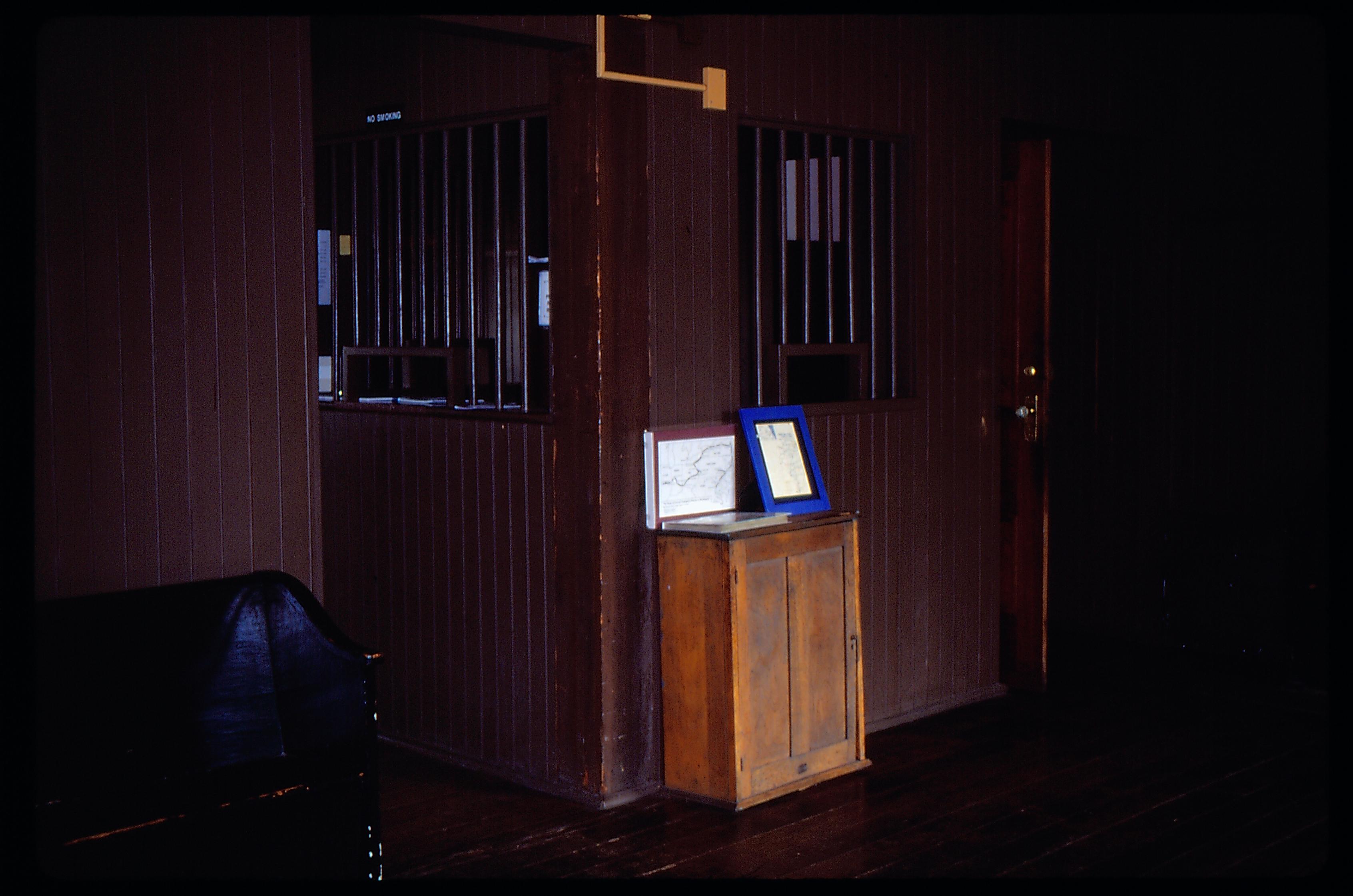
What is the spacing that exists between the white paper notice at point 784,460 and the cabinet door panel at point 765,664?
393mm

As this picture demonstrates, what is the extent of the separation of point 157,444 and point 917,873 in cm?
240

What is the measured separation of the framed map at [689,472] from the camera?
4488mm

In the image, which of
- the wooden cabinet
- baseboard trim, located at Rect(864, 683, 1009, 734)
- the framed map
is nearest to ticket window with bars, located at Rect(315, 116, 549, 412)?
the framed map

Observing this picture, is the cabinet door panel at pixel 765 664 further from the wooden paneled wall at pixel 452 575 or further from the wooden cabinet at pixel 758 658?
the wooden paneled wall at pixel 452 575

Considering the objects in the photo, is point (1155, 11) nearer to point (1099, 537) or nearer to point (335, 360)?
point (1099, 537)

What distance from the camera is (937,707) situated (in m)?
5.56

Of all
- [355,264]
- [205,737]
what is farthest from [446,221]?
[205,737]

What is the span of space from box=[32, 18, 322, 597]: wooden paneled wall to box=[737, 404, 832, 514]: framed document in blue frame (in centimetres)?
157

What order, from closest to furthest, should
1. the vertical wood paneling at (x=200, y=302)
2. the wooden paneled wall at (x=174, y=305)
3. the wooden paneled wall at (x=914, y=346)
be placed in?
the wooden paneled wall at (x=174, y=305) < the vertical wood paneling at (x=200, y=302) < the wooden paneled wall at (x=914, y=346)

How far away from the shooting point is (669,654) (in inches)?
177

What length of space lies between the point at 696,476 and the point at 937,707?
5.57 ft

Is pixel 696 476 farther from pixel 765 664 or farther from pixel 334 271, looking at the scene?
pixel 334 271

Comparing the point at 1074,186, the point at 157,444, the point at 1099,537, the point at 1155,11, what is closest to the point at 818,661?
the point at 157,444

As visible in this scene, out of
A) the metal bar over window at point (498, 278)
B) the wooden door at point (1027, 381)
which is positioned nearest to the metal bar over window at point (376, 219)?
the metal bar over window at point (498, 278)
